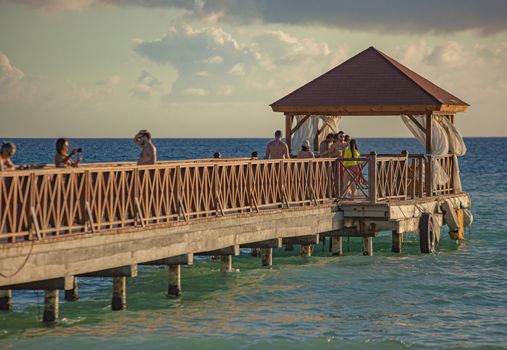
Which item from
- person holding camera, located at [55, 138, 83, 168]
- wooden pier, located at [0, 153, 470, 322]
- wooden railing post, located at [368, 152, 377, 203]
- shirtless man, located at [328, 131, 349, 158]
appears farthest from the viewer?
shirtless man, located at [328, 131, 349, 158]

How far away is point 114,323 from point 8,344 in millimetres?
2284

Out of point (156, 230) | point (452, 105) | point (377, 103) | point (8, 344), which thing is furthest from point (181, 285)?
point (452, 105)

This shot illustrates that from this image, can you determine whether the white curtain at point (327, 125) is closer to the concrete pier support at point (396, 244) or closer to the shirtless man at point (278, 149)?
the concrete pier support at point (396, 244)

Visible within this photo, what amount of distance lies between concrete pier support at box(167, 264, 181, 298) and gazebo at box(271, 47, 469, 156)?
1037cm

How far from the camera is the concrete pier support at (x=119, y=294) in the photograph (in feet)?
65.4

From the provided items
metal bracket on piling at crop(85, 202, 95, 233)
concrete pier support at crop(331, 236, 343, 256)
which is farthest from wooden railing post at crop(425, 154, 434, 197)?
metal bracket on piling at crop(85, 202, 95, 233)

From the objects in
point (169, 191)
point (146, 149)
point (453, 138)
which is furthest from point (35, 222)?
point (453, 138)

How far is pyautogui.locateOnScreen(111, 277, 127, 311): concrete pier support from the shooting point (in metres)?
19.9

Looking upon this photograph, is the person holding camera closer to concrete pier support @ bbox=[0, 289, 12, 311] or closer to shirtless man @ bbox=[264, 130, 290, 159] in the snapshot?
concrete pier support @ bbox=[0, 289, 12, 311]

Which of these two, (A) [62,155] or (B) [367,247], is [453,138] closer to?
(B) [367,247]

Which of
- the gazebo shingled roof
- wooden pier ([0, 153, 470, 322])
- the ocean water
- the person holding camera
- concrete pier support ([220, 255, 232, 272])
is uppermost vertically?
the gazebo shingled roof

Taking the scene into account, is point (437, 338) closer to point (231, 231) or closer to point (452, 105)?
point (231, 231)

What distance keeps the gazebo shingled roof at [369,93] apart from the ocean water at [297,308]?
422 cm

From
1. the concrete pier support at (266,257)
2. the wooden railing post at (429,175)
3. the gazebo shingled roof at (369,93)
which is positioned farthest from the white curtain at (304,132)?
the concrete pier support at (266,257)
